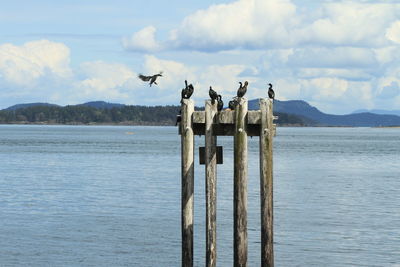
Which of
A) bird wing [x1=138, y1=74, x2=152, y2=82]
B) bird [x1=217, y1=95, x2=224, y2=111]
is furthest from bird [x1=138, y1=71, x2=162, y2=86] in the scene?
bird [x1=217, y1=95, x2=224, y2=111]

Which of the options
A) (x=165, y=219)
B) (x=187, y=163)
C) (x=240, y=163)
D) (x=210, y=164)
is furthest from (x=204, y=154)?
(x=165, y=219)

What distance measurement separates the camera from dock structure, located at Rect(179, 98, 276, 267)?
19703mm

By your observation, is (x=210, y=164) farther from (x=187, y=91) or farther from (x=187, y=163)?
(x=187, y=91)

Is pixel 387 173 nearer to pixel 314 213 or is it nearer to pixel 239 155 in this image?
pixel 314 213

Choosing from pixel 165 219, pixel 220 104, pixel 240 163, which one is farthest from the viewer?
pixel 165 219

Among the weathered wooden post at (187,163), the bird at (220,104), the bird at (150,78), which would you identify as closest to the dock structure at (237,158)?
the weathered wooden post at (187,163)

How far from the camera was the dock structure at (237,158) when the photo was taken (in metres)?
19.7

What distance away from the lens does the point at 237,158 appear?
19781mm

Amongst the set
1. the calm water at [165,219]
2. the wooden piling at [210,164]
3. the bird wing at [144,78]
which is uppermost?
the bird wing at [144,78]

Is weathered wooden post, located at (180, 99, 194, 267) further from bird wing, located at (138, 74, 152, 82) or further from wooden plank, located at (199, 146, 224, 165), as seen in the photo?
bird wing, located at (138, 74, 152, 82)

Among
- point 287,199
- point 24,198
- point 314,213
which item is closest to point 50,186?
point 24,198

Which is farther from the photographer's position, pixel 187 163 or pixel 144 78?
pixel 144 78

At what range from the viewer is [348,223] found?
3650 centimetres

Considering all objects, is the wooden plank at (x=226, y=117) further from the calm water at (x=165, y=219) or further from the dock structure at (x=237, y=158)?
the calm water at (x=165, y=219)
